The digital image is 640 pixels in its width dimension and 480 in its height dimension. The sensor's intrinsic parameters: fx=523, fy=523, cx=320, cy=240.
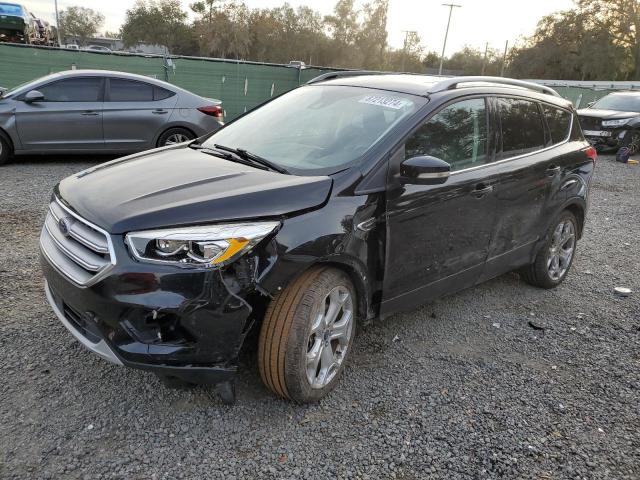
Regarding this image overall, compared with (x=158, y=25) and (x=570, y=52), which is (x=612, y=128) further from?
(x=158, y=25)

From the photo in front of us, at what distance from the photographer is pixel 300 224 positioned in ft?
8.50

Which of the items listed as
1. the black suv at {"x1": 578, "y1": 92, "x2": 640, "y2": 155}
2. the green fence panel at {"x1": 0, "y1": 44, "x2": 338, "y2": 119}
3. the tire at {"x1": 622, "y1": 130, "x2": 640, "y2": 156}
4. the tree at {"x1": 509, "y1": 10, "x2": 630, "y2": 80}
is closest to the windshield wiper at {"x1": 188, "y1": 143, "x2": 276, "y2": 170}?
→ the green fence panel at {"x1": 0, "y1": 44, "x2": 338, "y2": 119}

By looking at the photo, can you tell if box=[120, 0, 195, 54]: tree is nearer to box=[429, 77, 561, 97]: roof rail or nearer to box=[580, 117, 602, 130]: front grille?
box=[580, 117, 602, 130]: front grille

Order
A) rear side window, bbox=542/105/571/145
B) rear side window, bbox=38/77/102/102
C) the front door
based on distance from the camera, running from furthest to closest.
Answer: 1. rear side window, bbox=38/77/102/102
2. rear side window, bbox=542/105/571/145
3. the front door

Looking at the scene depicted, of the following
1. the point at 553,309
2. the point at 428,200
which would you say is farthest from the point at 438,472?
the point at 553,309

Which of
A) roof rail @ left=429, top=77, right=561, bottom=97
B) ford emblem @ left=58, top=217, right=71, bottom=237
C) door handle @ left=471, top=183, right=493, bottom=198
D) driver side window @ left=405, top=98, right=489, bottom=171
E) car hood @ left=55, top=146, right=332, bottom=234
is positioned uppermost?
roof rail @ left=429, top=77, right=561, bottom=97

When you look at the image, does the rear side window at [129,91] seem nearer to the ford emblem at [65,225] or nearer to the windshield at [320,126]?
the windshield at [320,126]

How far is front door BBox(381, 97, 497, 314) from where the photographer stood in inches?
122

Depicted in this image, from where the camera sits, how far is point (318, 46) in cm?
6731

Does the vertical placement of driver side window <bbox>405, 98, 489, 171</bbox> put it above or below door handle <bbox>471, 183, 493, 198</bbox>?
above

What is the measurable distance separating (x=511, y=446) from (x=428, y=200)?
144cm

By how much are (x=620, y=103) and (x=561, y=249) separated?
12387mm

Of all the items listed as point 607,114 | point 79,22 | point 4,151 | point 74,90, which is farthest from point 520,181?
point 79,22

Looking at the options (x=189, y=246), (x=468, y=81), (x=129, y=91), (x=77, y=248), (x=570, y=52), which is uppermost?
(x=570, y=52)
